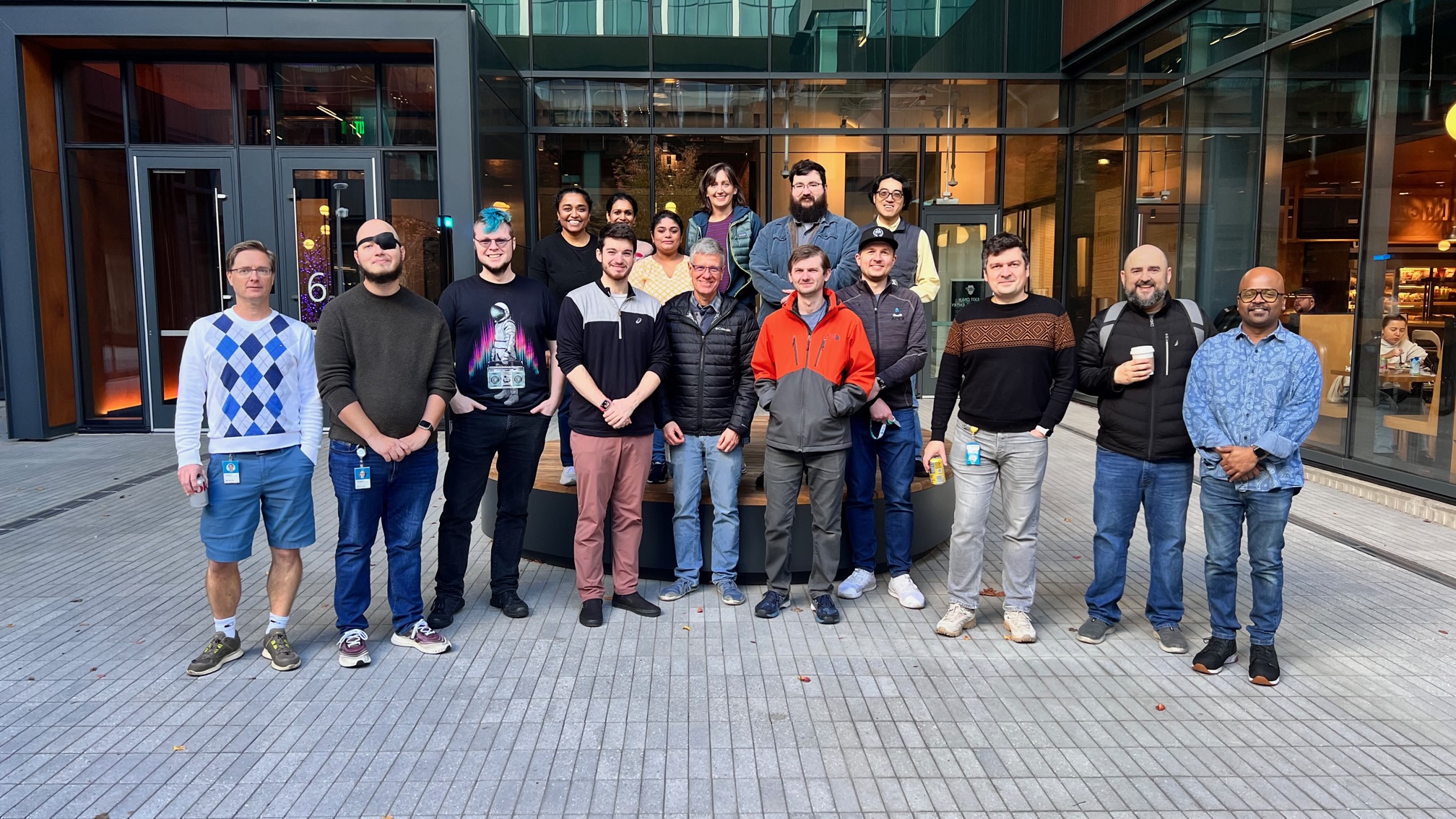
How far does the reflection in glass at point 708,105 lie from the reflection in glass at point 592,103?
0.25 meters

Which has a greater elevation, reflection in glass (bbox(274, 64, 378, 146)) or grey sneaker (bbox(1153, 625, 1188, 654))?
reflection in glass (bbox(274, 64, 378, 146))

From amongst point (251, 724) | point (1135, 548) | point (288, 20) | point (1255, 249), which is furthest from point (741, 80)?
point (251, 724)

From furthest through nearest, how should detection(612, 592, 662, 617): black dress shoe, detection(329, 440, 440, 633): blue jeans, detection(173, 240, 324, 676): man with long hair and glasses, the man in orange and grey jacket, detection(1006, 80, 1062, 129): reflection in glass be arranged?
detection(1006, 80, 1062, 129): reflection in glass < detection(612, 592, 662, 617): black dress shoe < the man in orange and grey jacket < detection(329, 440, 440, 633): blue jeans < detection(173, 240, 324, 676): man with long hair and glasses

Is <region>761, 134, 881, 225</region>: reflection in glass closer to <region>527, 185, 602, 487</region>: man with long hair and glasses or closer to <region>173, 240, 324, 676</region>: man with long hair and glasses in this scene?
<region>527, 185, 602, 487</region>: man with long hair and glasses

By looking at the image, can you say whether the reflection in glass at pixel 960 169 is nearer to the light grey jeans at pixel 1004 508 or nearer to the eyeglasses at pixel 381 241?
the light grey jeans at pixel 1004 508

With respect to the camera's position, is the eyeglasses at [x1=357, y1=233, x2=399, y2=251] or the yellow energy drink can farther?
the yellow energy drink can

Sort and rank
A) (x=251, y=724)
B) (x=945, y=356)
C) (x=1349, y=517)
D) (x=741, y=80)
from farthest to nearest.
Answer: (x=741, y=80) → (x=1349, y=517) → (x=945, y=356) → (x=251, y=724)

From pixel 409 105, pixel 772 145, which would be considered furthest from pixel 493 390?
pixel 772 145

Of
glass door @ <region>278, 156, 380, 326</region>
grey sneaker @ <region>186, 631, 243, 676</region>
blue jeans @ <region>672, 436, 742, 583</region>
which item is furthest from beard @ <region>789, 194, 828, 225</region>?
glass door @ <region>278, 156, 380, 326</region>

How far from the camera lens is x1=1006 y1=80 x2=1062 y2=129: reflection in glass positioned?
13750 millimetres

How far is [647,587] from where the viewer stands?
5.30 metres

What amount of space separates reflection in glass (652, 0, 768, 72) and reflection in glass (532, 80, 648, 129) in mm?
594

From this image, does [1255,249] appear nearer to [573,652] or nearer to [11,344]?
[573,652]

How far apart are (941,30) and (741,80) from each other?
2.92 meters
